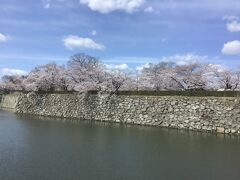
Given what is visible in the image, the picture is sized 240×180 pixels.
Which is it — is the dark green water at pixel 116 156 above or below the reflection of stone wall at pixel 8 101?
below

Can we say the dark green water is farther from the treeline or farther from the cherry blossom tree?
the cherry blossom tree

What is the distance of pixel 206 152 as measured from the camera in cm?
1298

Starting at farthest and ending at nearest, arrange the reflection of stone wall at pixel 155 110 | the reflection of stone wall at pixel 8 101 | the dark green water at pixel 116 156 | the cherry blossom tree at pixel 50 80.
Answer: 1. the reflection of stone wall at pixel 8 101
2. the cherry blossom tree at pixel 50 80
3. the reflection of stone wall at pixel 155 110
4. the dark green water at pixel 116 156

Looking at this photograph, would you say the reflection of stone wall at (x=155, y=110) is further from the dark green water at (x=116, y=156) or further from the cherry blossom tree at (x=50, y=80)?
Answer: the dark green water at (x=116, y=156)

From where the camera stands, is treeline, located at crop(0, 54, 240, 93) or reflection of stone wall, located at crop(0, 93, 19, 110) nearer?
treeline, located at crop(0, 54, 240, 93)

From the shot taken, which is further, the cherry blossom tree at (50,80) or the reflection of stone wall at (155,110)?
the cherry blossom tree at (50,80)

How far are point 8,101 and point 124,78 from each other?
24705 mm

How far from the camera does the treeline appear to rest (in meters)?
24.9

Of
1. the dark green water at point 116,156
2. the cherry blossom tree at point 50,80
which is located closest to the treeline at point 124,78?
the cherry blossom tree at point 50,80

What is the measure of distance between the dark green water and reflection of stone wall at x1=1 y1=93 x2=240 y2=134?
2.18 m

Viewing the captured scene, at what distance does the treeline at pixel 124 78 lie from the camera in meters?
24.9

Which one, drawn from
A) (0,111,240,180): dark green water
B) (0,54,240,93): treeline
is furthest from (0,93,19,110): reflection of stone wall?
(0,111,240,180): dark green water

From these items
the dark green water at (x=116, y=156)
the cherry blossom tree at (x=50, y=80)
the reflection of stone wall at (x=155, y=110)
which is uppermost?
the cherry blossom tree at (x=50, y=80)

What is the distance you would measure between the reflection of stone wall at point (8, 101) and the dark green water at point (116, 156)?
26897 mm
